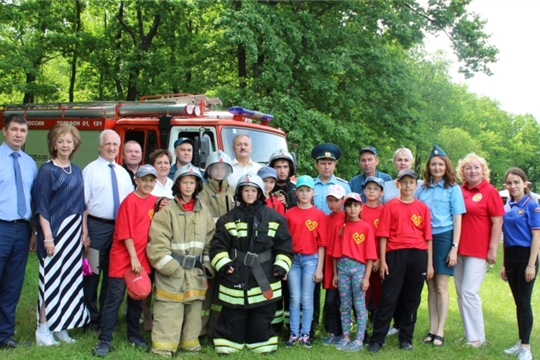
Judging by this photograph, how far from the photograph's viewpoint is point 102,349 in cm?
443

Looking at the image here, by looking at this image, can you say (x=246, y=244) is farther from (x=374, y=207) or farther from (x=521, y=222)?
(x=521, y=222)

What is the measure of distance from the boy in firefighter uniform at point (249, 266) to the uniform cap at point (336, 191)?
0.61 meters

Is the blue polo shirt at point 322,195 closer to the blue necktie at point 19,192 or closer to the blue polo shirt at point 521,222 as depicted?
the blue polo shirt at point 521,222

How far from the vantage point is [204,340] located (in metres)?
5.00

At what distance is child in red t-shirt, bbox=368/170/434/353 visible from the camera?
486 cm

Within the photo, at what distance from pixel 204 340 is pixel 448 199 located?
9.49ft

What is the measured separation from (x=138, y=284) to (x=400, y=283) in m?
2.55

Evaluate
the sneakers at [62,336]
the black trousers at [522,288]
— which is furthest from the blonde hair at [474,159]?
the sneakers at [62,336]

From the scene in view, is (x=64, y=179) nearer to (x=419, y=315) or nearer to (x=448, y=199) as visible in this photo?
(x=448, y=199)

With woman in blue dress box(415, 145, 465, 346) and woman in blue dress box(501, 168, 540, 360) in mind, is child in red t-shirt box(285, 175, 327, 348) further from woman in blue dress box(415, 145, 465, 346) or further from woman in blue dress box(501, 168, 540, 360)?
woman in blue dress box(501, 168, 540, 360)

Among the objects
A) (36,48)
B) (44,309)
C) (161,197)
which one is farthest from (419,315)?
(36,48)

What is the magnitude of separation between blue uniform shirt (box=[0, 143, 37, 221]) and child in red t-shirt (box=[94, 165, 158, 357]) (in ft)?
2.84

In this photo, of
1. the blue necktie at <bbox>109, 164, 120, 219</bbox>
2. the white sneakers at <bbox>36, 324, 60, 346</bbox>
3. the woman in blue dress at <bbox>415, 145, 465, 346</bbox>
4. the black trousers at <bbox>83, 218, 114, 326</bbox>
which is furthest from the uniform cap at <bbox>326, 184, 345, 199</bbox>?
the white sneakers at <bbox>36, 324, 60, 346</bbox>

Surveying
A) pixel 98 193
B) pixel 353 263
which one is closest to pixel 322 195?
pixel 353 263
